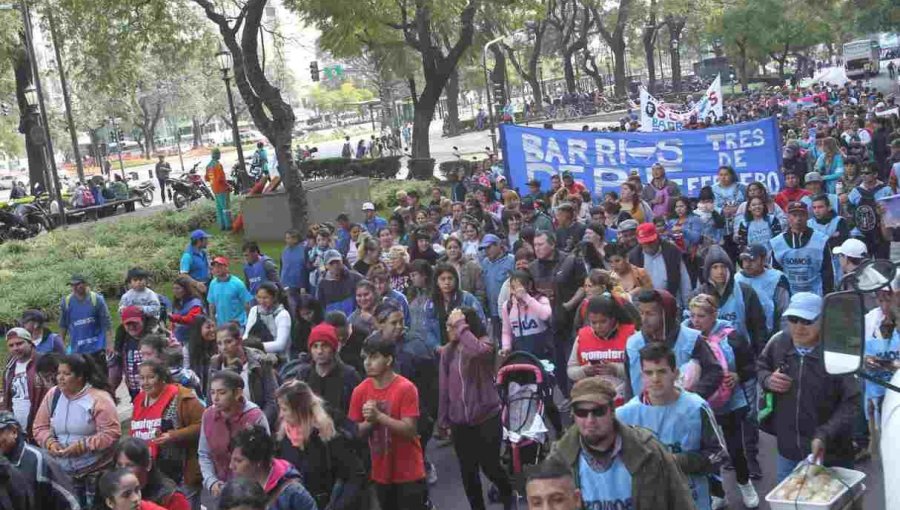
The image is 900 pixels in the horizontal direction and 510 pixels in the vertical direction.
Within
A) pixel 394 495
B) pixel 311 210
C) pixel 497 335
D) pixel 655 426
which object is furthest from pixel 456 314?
pixel 311 210

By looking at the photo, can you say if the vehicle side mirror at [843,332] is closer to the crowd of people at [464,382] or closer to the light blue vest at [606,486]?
the crowd of people at [464,382]

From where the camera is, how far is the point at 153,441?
6.50 meters

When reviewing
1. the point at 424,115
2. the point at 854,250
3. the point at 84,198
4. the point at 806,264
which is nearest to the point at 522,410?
the point at 854,250

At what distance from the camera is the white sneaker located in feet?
22.9

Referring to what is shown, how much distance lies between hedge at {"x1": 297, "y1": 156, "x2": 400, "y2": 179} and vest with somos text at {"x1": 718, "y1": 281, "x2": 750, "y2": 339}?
24.2 metres

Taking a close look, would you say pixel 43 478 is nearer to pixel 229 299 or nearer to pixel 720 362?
pixel 720 362

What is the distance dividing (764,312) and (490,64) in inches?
2947

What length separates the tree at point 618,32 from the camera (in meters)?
58.2

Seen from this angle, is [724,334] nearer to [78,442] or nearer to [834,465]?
[834,465]

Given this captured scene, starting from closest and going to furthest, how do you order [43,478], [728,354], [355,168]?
[43,478] < [728,354] < [355,168]

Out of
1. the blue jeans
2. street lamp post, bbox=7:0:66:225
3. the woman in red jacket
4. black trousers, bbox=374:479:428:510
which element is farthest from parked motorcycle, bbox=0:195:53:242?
the woman in red jacket

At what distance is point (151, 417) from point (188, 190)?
23434mm

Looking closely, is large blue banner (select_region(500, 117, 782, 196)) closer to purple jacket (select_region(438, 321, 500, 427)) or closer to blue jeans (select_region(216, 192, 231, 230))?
blue jeans (select_region(216, 192, 231, 230))

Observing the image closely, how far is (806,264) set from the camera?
32.1ft
